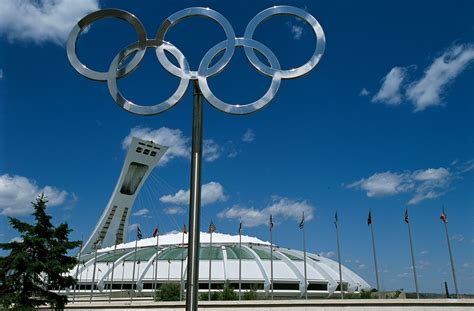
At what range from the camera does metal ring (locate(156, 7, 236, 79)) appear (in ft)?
35.1

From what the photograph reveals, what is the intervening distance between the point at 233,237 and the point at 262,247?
6669 millimetres

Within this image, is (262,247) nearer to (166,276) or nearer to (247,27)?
(166,276)

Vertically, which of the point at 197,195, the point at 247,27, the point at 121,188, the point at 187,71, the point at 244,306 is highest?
the point at 121,188

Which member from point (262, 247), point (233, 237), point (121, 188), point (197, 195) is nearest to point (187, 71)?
point (197, 195)

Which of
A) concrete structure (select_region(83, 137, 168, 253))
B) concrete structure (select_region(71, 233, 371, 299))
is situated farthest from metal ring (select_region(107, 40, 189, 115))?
concrete structure (select_region(83, 137, 168, 253))

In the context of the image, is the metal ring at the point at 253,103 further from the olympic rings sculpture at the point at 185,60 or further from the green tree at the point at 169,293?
the green tree at the point at 169,293

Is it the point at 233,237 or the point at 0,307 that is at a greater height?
the point at 233,237

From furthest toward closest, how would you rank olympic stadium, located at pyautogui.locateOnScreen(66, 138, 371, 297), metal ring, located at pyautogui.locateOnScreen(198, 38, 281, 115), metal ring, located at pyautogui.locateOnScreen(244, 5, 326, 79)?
olympic stadium, located at pyautogui.locateOnScreen(66, 138, 371, 297) → metal ring, located at pyautogui.locateOnScreen(244, 5, 326, 79) → metal ring, located at pyautogui.locateOnScreen(198, 38, 281, 115)

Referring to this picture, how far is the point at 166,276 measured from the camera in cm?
3950

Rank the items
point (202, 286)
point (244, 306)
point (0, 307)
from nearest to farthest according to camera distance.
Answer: point (0, 307) → point (244, 306) → point (202, 286)

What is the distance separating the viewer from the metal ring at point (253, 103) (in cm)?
1051

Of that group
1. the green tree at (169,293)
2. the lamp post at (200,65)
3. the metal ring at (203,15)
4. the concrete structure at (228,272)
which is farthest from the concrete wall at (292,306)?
the metal ring at (203,15)

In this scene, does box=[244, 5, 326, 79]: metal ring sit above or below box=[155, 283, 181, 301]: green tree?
above

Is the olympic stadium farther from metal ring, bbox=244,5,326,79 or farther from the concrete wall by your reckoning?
metal ring, bbox=244,5,326,79
